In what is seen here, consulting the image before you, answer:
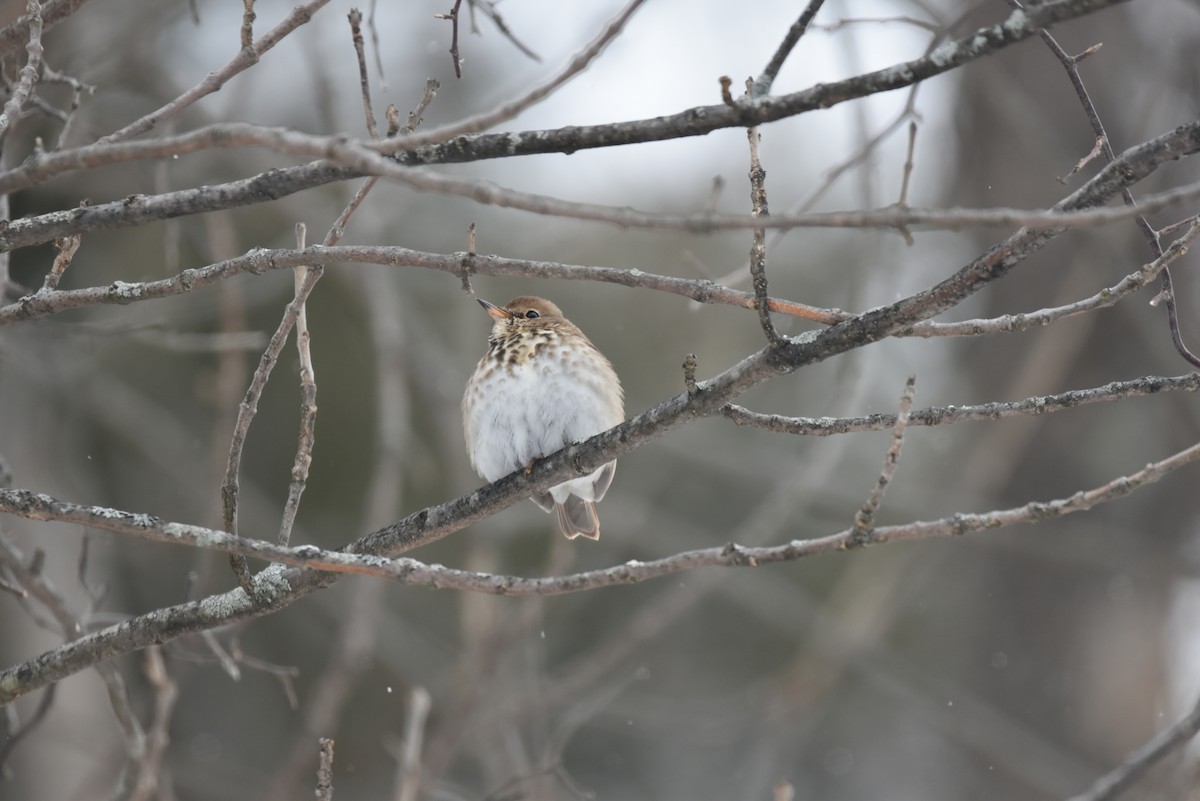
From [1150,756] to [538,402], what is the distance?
2142 millimetres

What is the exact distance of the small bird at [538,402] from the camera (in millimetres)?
3932

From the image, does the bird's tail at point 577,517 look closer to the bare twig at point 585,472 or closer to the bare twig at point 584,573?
the bare twig at point 585,472

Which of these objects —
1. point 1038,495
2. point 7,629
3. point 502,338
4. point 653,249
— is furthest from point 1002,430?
point 7,629

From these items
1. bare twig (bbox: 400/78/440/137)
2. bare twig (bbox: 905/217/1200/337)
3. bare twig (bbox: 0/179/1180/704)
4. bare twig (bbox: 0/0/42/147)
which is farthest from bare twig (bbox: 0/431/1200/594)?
bare twig (bbox: 400/78/440/137)

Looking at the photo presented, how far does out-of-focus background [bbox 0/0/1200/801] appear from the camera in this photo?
573 centimetres

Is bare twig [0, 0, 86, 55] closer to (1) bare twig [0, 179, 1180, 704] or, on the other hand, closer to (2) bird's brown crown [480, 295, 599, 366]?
(1) bare twig [0, 179, 1180, 704]

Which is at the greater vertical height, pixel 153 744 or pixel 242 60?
pixel 242 60

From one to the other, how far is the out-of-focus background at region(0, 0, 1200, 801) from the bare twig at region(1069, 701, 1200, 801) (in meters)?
1.02

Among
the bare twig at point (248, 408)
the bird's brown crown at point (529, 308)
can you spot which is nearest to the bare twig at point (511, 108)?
the bare twig at point (248, 408)

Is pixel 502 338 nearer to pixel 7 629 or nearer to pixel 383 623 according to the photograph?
pixel 383 623

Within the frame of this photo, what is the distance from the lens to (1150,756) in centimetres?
296

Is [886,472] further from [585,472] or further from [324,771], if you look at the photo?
[324,771]

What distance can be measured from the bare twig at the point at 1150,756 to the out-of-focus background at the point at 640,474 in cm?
102

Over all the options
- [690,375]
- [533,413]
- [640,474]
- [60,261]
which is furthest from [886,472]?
[640,474]
